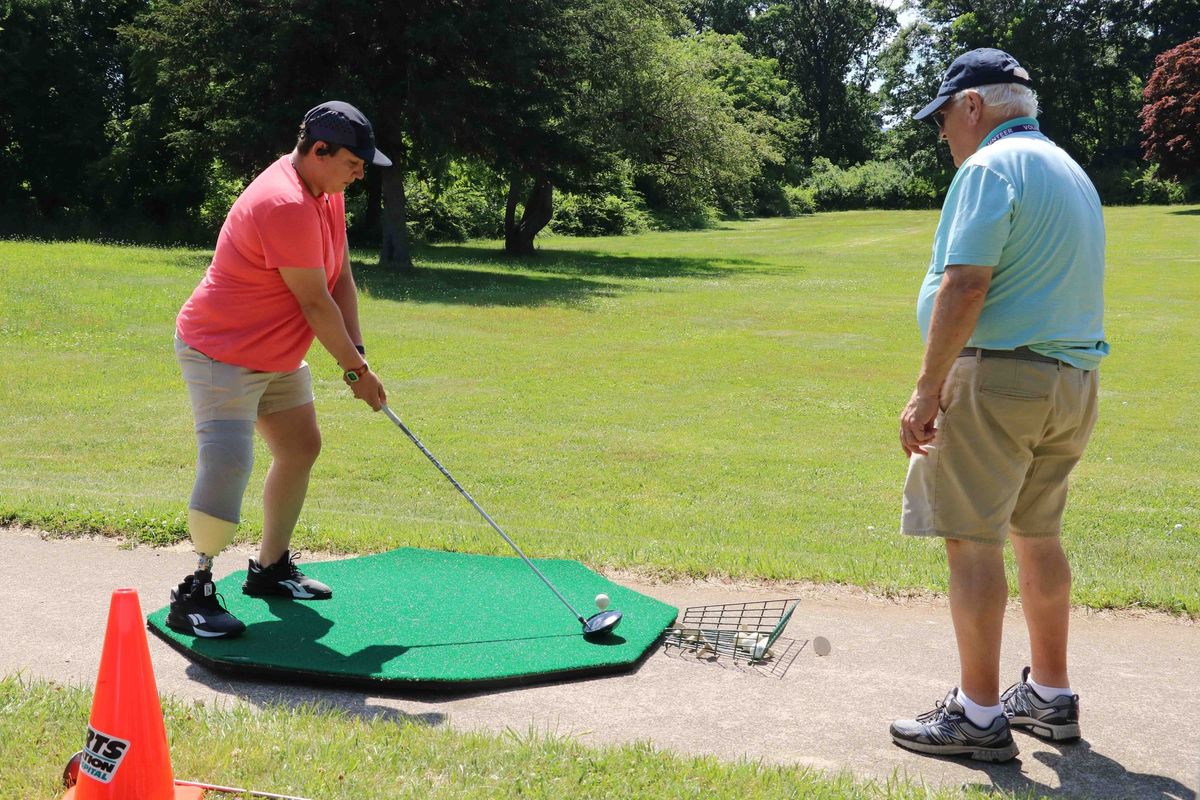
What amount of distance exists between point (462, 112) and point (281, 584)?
22.4 m

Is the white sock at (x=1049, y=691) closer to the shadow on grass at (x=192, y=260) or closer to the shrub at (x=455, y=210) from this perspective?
the shadow on grass at (x=192, y=260)

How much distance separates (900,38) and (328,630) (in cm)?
8437

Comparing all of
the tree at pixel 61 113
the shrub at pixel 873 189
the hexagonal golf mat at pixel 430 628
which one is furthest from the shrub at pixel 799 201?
the hexagonal golf mat at pixel 430 628

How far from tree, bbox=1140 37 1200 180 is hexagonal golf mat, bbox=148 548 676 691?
51.6 metres

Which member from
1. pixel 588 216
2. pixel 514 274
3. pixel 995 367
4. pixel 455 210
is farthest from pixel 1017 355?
pixel 588 216

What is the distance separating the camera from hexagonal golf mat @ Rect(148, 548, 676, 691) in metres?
4.52

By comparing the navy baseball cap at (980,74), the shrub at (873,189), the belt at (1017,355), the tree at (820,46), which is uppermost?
the tree at (820,46)

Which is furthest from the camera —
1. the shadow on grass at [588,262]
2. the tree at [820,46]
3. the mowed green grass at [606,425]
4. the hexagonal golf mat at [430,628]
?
the tree at [820,46]

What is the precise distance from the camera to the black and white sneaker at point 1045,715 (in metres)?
3.99

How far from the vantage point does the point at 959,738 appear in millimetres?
3852

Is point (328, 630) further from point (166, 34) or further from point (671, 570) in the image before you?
point (166, 34)

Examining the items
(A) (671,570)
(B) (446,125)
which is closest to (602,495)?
(A) (671,570)

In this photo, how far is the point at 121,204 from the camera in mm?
39031

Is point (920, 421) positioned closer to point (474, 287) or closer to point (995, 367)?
point (995, 367)
